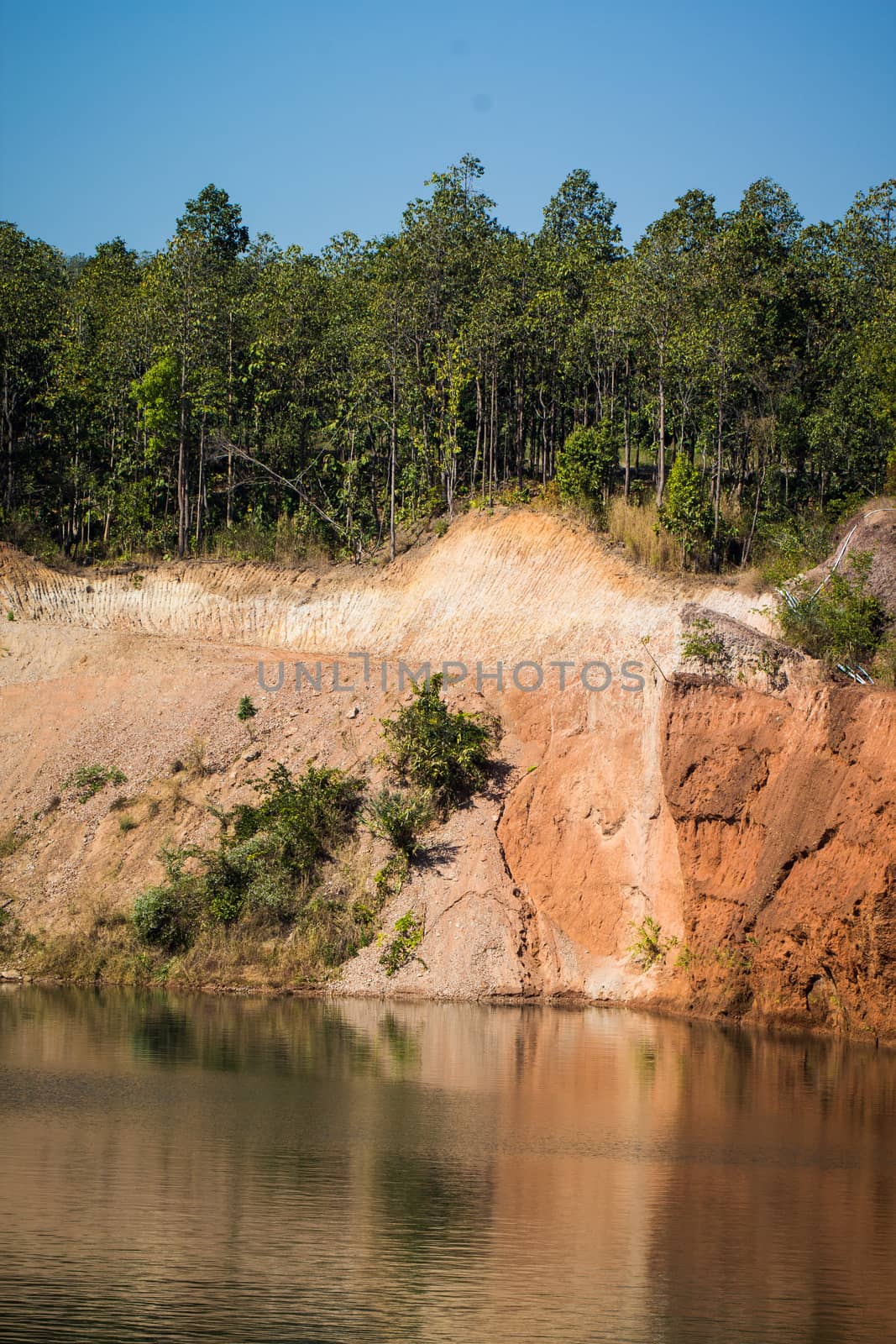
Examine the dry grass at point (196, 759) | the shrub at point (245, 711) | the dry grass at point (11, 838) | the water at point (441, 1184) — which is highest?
the shrub at point (245, 711)

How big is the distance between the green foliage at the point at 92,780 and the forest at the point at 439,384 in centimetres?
990

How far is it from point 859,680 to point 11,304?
30624 millimetres

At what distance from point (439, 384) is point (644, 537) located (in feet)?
37.1

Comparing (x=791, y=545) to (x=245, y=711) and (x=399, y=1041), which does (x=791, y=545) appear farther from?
(x=399, y=1041)

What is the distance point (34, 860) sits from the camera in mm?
34719

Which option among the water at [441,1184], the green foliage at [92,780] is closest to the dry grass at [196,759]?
the green foliage at [92,780]

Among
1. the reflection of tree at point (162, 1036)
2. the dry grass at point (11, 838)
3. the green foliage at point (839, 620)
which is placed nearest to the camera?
the reflection of tree at point (162, 1036)

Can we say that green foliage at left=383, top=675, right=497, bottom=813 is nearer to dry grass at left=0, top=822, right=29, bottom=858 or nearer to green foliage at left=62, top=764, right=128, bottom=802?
green foliage at left=62, top=764, right=128, bottom=802

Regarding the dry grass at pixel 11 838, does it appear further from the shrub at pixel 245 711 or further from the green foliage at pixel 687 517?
the green foliage at pixel 687 517

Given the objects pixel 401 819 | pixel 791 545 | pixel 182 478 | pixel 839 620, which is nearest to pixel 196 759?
pixel 401 819

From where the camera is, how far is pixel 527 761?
1281 inches

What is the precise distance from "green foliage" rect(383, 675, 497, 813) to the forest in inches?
394

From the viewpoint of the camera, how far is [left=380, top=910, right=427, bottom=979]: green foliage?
1185 inches

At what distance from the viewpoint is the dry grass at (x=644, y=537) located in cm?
3712
